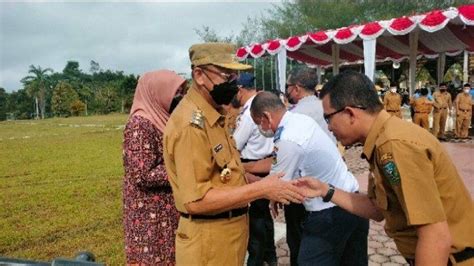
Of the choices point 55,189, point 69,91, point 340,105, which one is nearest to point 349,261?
point 340,105

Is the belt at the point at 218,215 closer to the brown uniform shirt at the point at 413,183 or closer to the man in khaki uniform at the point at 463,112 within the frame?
the brown uniform shirt at the point at 413,183

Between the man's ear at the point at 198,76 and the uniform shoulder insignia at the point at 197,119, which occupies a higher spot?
the man's ear at the point at 198,76

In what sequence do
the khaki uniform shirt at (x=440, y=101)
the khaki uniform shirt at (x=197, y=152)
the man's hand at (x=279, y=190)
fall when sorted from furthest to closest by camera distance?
the khaki uniform shirt at (x=440, y=101) → the man's hand at (x=279, y=190) → the khaki uniform shirt at (x=197, y=152)

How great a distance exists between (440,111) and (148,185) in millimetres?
11751

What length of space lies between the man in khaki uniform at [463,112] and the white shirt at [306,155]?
11.0 m

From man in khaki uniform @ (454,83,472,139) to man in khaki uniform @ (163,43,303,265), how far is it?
1168cm

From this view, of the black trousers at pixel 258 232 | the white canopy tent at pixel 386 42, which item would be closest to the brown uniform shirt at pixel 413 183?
the black trousers at pixel 258 232

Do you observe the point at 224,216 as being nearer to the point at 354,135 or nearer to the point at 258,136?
the point at 354,135

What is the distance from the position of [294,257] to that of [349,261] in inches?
26.0

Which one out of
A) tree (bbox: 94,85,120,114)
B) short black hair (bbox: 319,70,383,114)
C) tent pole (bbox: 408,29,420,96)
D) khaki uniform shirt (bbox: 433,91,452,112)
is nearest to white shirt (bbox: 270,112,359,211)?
short black hair (bbox: 319,70,383,114)

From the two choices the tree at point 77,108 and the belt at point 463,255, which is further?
the tree at point 77,108

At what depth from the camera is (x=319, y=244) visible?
2.33 metres

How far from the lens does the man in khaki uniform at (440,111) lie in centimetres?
1202

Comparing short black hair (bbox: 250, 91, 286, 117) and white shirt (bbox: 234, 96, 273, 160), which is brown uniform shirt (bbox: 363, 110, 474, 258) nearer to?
short black hair (bbox: 250, 91, 286, 117)
